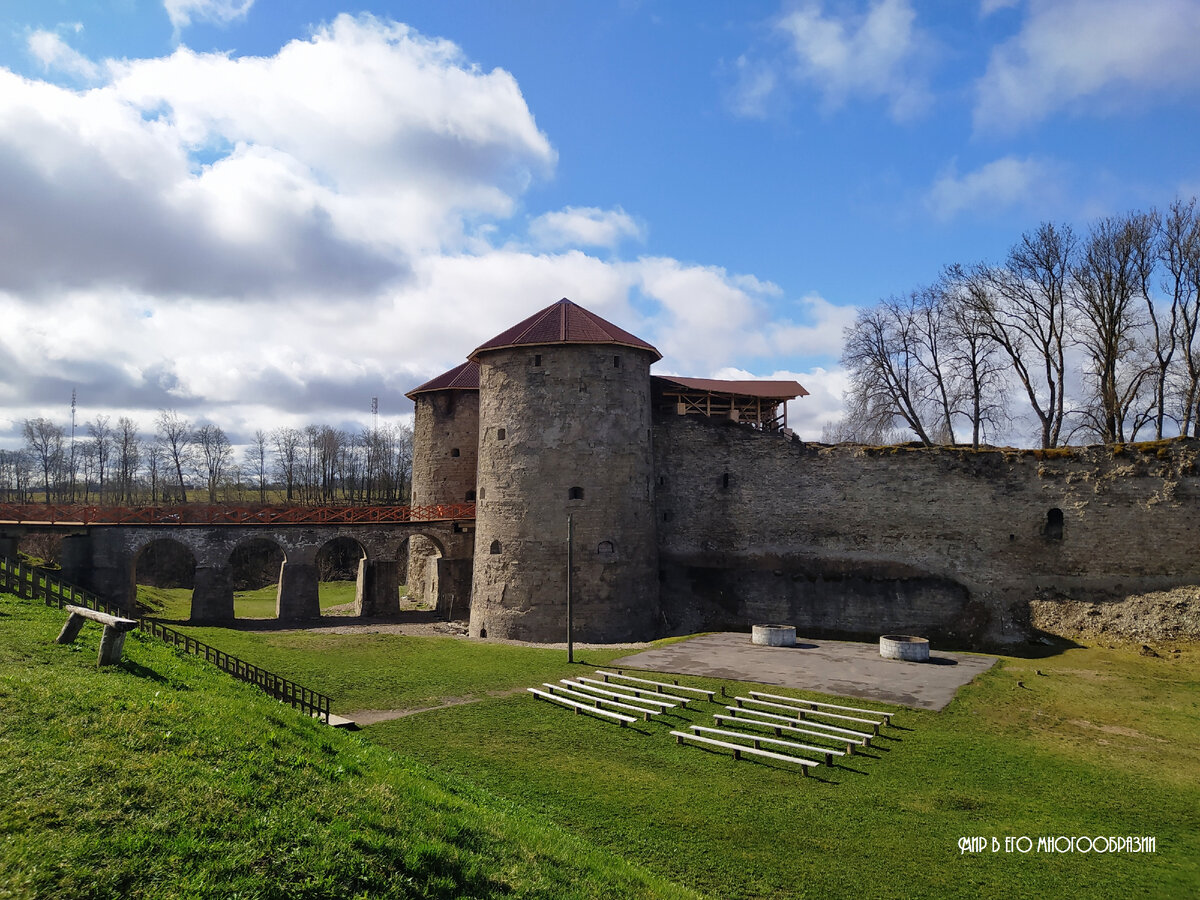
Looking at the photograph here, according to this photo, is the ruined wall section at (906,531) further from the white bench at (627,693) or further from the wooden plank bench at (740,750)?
the wooden plank bench at (740,750)

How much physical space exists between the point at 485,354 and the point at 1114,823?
2155cm

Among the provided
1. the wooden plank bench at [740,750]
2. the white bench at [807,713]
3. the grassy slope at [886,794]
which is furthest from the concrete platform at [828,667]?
the wooden plank bench at [740,750]

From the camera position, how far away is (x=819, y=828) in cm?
882

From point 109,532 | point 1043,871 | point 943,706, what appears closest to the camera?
point 1043,871

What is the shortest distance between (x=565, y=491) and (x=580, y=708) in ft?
35.5

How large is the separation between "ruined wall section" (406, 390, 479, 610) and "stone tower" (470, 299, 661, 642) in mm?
7719

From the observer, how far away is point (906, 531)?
24438mm

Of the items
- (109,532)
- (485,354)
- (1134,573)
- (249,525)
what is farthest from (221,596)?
(1134,573)

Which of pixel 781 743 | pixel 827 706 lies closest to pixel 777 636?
pixel 827 706

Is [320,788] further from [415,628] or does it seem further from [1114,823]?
[415,628]

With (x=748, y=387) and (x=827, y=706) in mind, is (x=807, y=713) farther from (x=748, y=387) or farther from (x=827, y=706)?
(x=748, y=387)

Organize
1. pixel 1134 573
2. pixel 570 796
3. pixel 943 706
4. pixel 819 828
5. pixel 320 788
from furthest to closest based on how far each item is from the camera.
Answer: pixel 1134 573 < pixel 943 706 < pixel 570 796 < pixel 819 828 < pixel 320 788

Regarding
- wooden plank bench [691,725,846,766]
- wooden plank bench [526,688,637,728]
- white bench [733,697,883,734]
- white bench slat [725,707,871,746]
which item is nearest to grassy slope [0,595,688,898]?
wooden plank bench [691,725,846,766]

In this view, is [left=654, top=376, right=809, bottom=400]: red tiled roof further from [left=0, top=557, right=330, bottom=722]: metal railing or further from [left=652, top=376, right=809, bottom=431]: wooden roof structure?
[left=0, top=557, right=330, bottom=722]: metal railing
